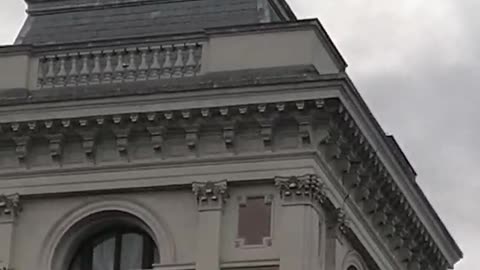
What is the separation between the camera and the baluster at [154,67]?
40594mm

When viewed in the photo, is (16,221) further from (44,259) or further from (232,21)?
(232,21)

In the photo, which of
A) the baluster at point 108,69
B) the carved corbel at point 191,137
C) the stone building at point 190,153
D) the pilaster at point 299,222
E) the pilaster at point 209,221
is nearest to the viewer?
the pilaster at point 299,222

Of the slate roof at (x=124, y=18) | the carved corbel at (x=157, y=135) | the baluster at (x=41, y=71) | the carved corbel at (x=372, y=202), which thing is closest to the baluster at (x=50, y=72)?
the baluster at (x=41, y=71)

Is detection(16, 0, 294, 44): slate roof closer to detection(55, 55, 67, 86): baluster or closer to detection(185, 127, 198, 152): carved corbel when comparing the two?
detection(55, 55, 67, 86): baluster

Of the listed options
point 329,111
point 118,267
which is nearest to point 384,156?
point 329,111

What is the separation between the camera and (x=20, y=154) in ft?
132

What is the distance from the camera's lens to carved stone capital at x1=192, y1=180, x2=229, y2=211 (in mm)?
39000

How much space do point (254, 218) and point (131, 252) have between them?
2.65 metres

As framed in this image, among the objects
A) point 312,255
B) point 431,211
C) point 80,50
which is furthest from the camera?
point 431,211

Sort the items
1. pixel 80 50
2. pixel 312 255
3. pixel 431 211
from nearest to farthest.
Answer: pixel 312 255
pixel 80 50
pixel 431 211

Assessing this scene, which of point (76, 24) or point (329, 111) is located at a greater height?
point (76, 24)

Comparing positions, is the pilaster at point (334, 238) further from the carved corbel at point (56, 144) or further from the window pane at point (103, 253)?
the carved corbel at point (56, 144)

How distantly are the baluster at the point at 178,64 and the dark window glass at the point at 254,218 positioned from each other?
301 cm

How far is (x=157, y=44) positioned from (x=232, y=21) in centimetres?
205
